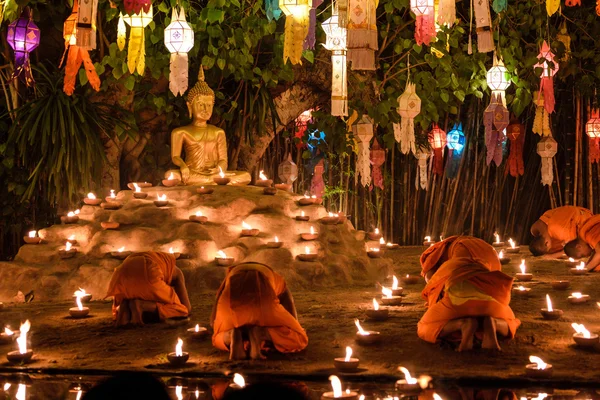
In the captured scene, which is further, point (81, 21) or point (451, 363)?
point (81, 21)

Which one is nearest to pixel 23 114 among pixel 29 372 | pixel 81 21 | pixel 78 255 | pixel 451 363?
pixel 78 255

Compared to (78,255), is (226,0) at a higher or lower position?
higher

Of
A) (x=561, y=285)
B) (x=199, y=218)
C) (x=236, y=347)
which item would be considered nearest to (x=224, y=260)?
(x=199, y=218)

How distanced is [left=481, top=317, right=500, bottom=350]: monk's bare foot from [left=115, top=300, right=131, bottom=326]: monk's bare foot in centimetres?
256

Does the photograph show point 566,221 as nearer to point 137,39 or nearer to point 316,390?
point 137,39

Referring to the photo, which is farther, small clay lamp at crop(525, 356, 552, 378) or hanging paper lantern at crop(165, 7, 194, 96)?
hanging paper lantern at crop(165, 7, 194, 96)

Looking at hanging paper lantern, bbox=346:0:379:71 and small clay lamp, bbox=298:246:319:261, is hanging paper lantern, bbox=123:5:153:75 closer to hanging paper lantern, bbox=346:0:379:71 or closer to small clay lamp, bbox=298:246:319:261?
hanging paper lantern, bbox=346:0:379:71

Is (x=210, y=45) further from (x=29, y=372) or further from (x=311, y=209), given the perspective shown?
(x=29, y=372)

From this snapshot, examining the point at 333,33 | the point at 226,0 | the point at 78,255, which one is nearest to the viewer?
the point at 333,33

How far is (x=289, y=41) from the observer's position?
6211mm

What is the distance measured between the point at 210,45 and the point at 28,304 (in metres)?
3.59

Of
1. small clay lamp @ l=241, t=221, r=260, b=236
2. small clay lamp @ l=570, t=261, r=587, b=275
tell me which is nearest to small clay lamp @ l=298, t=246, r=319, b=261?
small clay lamp @ l=241, t=221, r=260, b=236

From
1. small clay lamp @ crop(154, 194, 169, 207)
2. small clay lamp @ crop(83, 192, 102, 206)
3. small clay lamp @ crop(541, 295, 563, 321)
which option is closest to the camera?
small clay lamp @ crop(541, 295, 563, 321)

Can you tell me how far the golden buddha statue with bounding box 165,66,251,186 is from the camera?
9.45 metres
